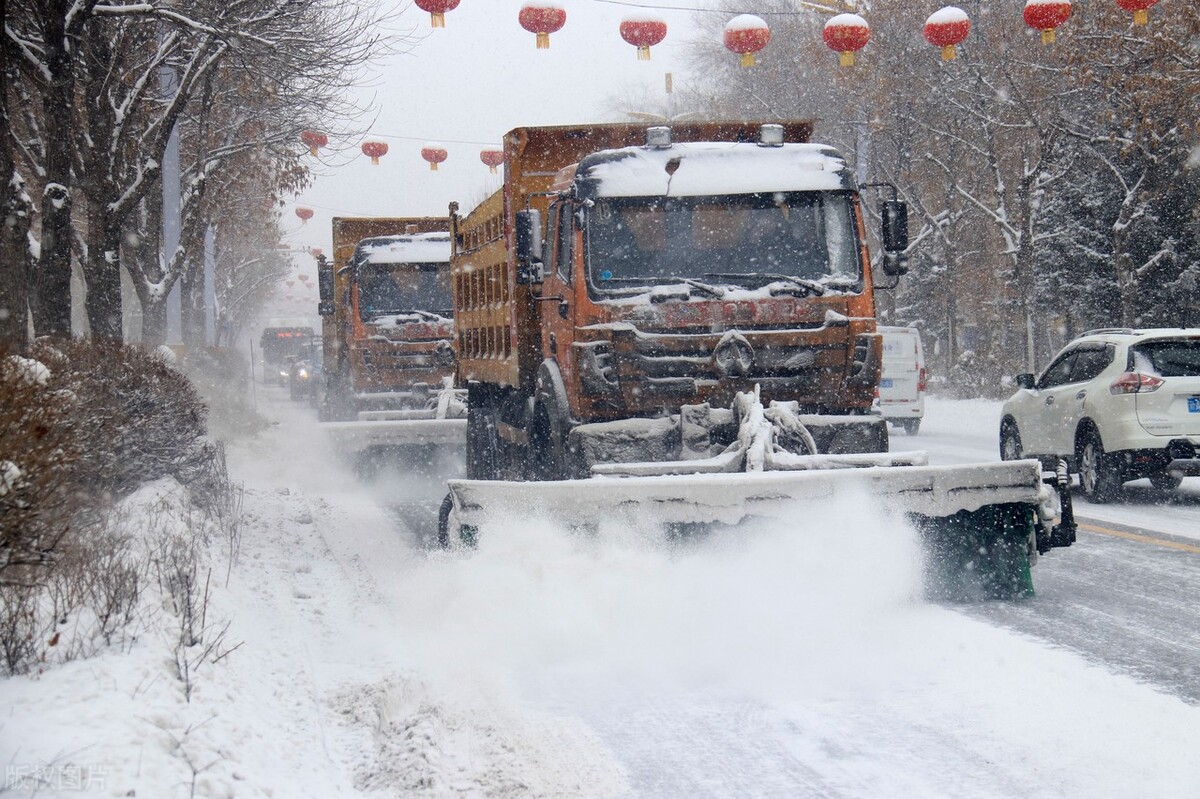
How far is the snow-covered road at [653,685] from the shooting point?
4812 millimetres

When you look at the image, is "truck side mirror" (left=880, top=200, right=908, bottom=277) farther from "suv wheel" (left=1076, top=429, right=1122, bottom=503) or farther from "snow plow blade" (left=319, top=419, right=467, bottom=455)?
"snow plow blade" (left=319, top=419, right=467, bottom=455)

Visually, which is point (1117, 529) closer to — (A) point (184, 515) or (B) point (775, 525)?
(B) point (775, 525)

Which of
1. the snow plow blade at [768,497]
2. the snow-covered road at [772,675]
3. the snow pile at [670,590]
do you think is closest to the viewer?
the snow-covered road at [772,675]

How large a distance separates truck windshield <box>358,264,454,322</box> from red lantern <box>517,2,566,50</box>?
15.2ft

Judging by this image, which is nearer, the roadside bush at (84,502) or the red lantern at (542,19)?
the roadside bush at (84,502)

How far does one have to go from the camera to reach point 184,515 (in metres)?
9.37

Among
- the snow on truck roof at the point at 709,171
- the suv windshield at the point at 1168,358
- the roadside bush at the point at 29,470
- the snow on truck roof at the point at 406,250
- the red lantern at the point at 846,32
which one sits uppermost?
the red lantern at the point at 846,32

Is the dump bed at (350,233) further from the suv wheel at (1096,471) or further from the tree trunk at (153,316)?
the suv wheel at (1096,471)

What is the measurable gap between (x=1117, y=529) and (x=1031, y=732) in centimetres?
666

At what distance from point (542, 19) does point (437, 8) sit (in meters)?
1.35

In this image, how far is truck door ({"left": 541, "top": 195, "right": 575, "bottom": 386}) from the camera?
9508 mm

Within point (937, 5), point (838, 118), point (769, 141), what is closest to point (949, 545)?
point (769, 141)

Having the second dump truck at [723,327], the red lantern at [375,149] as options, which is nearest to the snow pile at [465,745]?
the second dump truck at [723,327]

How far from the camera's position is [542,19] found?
1555cm
